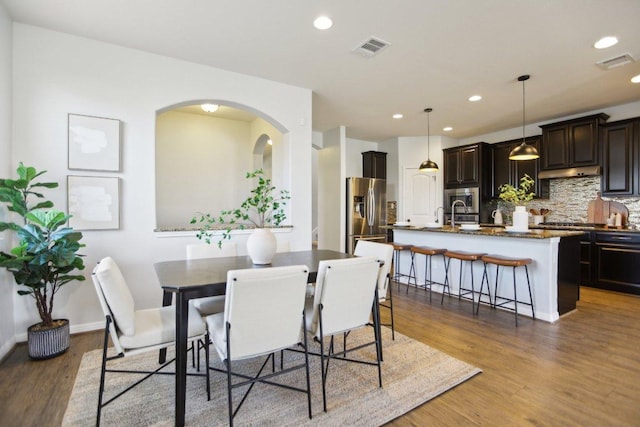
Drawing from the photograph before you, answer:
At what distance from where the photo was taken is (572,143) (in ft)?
16.6

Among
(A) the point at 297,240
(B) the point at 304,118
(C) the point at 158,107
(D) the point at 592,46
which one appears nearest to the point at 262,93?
(B) the point at 304,118

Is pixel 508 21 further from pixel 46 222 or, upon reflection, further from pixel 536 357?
pixel 46 222

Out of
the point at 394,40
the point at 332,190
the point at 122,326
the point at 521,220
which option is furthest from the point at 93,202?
the point at 521,220

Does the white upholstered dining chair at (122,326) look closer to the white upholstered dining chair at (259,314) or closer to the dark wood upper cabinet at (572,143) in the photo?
the white upholstered dining chair at (259,314)

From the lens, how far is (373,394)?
1.97 metres

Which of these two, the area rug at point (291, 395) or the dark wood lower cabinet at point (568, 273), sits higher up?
the dark wood lower cabinet at point (568, 273)

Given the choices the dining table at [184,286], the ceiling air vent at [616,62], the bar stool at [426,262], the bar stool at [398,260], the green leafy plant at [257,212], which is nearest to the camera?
the dining table at [184,286]

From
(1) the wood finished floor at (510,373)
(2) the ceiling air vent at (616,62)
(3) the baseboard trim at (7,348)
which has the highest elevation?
(2) the ceiling air vent at (616,62)

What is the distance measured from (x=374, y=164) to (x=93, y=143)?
217 inches

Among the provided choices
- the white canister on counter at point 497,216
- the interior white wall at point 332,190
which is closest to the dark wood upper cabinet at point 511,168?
the white canister on counter at point 497,216

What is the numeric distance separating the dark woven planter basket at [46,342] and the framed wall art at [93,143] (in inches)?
56.8

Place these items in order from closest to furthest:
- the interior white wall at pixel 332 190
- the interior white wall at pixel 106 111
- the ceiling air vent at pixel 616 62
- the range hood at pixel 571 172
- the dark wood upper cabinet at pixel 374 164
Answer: the interior white wall at pixel 106 111, the ceiling air vent at pixel 616 62, the range hood at pixel 571 172, the interior white wall at pixel 332 190, the dark wood upper cabinet at pixel 374 164

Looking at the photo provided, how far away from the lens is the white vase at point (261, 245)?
2.30m

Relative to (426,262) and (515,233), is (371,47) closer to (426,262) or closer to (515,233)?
(515,233)
